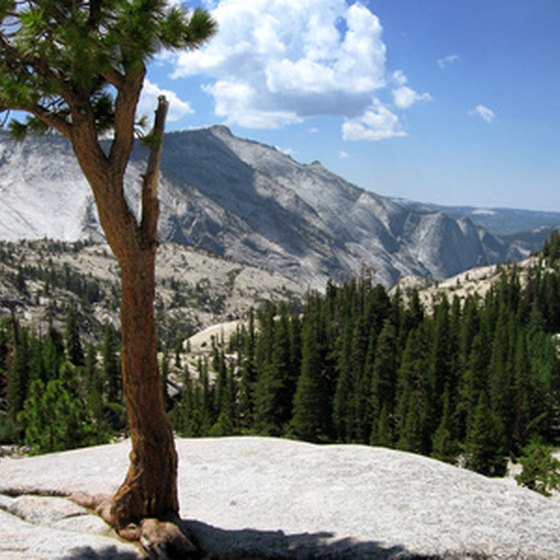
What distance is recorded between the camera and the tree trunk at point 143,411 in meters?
12.6

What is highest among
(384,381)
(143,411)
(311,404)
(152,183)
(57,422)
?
(152,183)

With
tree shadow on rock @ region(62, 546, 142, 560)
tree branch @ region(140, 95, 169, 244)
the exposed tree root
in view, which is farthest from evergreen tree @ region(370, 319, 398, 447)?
tree branch @ region(140, 95, 169, 244)

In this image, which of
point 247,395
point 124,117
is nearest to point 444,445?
point 247,395

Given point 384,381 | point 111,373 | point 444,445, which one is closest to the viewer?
point 444,445

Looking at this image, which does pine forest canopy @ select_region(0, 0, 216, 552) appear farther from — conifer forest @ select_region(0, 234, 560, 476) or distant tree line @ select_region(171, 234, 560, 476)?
distant tree line @ select_region(171, 234, 560, 476)

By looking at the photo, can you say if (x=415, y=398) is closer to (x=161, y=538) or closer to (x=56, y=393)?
(x=56, y=393)

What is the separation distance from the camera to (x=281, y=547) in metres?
12.4

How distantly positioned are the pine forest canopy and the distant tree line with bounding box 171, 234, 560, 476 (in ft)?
209

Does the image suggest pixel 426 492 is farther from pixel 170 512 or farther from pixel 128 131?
pixel 128 131

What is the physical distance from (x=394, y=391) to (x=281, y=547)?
274 feet

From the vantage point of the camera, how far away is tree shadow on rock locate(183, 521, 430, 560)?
1188 cm

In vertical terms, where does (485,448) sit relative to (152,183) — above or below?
below

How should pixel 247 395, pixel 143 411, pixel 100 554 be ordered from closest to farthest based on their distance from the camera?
pixel 100 554, pixel 143 411, pixel 247 395

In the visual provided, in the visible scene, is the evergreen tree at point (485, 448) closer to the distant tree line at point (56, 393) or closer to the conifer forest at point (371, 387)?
the conifer forest at point (371, 387)
